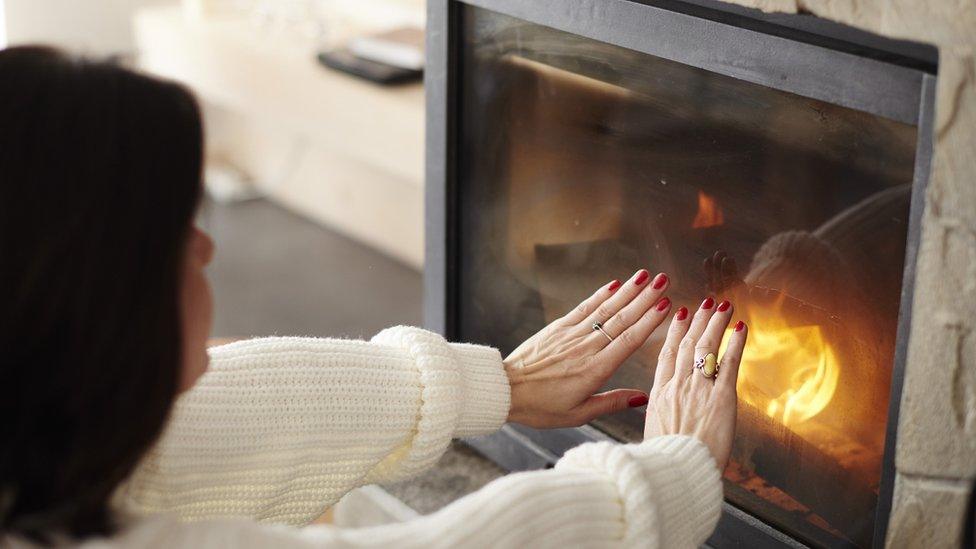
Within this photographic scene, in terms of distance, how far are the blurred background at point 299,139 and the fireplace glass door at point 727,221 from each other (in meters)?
→ 0.68

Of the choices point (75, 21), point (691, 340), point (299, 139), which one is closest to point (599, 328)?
point (691, 340)

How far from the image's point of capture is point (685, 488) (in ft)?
3.37

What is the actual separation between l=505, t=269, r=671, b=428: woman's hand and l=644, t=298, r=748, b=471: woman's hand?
0.22ft

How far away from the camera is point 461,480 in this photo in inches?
59.5

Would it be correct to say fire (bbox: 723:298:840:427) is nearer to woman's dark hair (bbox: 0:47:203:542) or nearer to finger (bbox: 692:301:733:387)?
finger (bbox: 692:301:733:387)

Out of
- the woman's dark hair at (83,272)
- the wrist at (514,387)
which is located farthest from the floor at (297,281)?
the woman's dark hair at (83,272)

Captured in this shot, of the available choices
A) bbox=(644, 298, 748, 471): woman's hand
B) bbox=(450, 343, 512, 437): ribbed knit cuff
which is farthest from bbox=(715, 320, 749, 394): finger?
bbox=(450, 343, 512, 437): ribbed knit cuff

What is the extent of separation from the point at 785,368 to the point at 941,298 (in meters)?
0.27

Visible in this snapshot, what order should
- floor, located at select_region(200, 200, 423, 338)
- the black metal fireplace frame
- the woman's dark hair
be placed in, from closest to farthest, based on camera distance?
1. the woman's dark hair
2. the black metal fireplace frame
3. floor, located at select_region(200, 200, 423, 338)

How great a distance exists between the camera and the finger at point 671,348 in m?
1.16

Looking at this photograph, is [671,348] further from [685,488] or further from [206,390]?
[206,390]

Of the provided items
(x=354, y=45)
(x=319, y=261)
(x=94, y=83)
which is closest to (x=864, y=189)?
(x=94, y=83)

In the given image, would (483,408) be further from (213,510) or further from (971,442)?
(971,442)

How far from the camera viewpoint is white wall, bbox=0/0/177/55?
2854 millimetres
